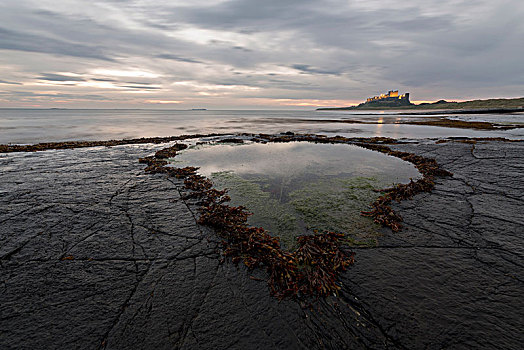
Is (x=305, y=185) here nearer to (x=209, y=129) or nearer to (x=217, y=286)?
(x=217, y=286)

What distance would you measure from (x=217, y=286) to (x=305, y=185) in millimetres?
5541

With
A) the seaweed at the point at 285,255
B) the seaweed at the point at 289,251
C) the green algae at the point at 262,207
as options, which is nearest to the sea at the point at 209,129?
the green algae at the point at 262,207

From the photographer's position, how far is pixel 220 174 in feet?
32.8

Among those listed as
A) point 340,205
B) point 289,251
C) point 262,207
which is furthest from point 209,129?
point 289,251

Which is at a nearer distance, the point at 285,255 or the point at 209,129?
the point at 285,255

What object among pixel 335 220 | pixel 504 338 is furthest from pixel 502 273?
pixel 335 220

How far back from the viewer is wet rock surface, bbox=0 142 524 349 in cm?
266

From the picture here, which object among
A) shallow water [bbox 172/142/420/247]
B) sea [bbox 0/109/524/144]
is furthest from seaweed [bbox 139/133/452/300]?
sea [bbox 0/109/524/144]

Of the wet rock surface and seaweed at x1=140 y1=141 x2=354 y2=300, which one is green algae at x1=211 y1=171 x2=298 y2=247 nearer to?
seaweed at x1=140 y1=141 x2=354 y2=300

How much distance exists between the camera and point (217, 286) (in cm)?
345

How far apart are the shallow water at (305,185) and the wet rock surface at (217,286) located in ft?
3.97

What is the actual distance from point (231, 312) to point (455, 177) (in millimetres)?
10455

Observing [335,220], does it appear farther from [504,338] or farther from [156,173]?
[156,173]

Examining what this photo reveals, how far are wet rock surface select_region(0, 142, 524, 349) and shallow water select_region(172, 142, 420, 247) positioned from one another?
47.6 inches
